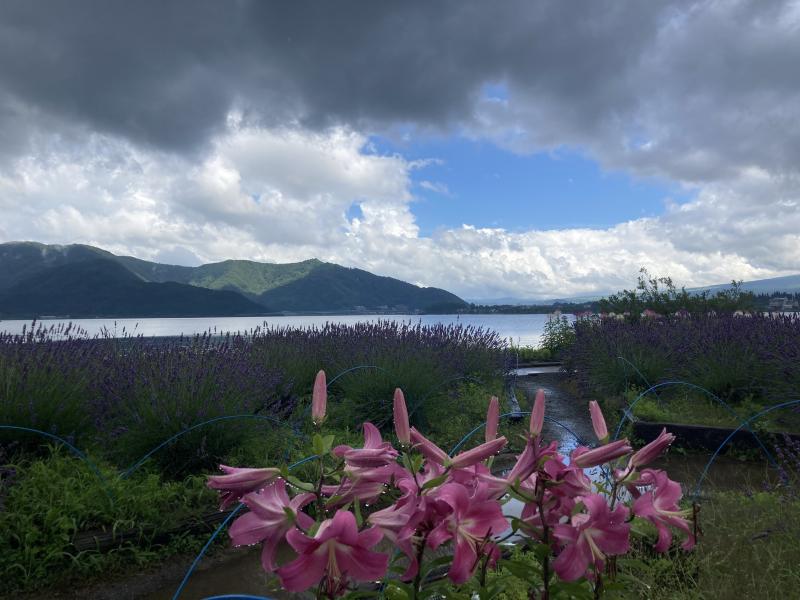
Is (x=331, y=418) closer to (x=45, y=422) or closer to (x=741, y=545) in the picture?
(x=45, y=422)

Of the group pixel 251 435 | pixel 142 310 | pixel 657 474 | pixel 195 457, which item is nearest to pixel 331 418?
pixel 251 435

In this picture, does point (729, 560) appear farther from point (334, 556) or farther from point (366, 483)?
point (334, 556)

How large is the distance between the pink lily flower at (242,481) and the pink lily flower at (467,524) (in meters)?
0.30

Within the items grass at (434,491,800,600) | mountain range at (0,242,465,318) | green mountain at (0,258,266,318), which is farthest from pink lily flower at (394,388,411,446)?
green mountain at (0,258,266,318)

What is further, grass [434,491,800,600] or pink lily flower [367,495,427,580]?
grass [434,491,800,600]

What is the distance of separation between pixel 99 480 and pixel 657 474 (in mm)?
3994

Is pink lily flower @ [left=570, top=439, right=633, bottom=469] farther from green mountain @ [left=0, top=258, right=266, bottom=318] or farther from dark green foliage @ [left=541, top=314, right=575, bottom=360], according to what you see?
green mountain @ [left=0, top=258, right=266, bottom=318]

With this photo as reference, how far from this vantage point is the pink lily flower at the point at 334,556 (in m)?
0.77

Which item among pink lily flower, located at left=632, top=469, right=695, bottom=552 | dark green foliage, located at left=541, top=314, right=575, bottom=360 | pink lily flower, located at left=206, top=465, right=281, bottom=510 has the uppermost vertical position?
pink lily flower, located at left=206, top=465, right=281, bottom=510

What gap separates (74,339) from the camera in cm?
663

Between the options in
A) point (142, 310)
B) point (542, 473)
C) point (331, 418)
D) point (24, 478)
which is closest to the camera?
point (542, 473)

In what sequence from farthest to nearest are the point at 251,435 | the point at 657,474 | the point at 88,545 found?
the point at 251,435, the point at 88,545, the point at 657,474

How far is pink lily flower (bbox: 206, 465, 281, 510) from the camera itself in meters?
0.88

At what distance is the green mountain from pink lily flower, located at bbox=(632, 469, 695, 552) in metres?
119
